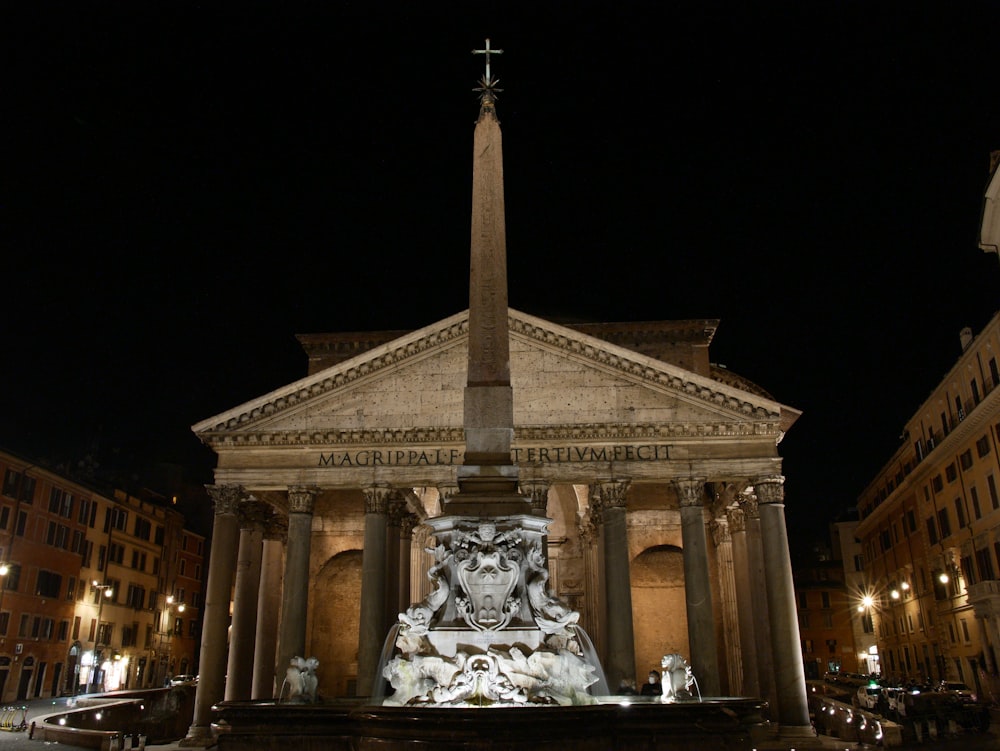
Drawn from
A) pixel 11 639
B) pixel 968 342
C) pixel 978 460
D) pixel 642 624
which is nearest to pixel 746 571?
pixel 642 624

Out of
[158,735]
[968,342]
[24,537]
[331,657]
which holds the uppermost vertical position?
[968,342]

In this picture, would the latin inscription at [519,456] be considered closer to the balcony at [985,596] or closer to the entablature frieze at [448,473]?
the entablature frieze at [448,473]

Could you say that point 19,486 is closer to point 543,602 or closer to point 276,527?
point 276,527

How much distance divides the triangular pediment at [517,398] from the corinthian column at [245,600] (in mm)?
3141

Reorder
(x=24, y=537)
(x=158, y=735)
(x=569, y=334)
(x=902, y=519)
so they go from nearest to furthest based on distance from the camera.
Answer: (x=569, y=334)
(x=158, y=735)
(x=24, y=537)
(x=902, y=519)

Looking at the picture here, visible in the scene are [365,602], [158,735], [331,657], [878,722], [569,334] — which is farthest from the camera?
[331,657]

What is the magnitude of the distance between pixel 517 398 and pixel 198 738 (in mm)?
12474

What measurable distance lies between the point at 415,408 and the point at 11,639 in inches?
882

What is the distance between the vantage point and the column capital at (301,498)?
25.5 meters

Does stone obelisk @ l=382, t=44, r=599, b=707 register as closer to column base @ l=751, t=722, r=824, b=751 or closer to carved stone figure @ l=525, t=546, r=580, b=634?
carved stone figure @ l=525, t=546, r=580, b=634

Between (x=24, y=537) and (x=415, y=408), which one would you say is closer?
(x=415, y=408)

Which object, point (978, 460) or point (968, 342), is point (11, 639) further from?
point (968, 342)

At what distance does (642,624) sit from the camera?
32.6 meters

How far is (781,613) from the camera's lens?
2372 centimetres
